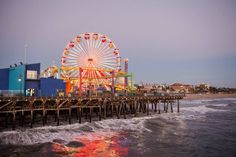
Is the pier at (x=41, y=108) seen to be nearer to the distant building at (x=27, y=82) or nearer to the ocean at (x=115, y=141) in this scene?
the ocean at (x=115, y=141)

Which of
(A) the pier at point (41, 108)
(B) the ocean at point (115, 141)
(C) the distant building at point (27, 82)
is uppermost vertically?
(C) the distant building at point (27, 82)

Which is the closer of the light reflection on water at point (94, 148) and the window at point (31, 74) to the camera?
the light reflection on water at point (94, 148)

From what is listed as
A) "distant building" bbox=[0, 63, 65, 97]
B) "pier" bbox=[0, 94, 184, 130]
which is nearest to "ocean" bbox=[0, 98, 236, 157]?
"pier" bbox=[0, 94, 184, 130]

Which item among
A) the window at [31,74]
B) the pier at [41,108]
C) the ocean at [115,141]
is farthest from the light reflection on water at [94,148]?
the window at [31,74]

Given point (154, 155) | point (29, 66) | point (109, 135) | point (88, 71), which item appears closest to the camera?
point (154, 155)

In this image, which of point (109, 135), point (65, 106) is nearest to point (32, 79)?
point (65, 106)

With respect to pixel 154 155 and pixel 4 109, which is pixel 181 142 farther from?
pixel 4 109

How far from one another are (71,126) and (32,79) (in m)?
12.1

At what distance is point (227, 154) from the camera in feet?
64.1

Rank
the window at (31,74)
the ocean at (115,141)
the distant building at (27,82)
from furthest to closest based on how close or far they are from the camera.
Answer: the window at (31,74), the distant building at (27,82), the ocean at (115,141)

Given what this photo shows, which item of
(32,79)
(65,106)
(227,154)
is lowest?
(227,154)

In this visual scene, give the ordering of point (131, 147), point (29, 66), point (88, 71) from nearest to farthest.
Result: point (131, 147) < point (29, 66) < point (88, 71)

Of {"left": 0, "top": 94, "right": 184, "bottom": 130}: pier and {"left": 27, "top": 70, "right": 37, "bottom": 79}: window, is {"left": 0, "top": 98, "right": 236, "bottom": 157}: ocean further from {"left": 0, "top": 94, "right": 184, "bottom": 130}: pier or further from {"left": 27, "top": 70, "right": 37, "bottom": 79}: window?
{"left": 27, "top": 70, "right": 37, "bottom": 79}: window

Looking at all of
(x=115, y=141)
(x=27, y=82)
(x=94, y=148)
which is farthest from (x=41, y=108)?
(x=94, y=148)
